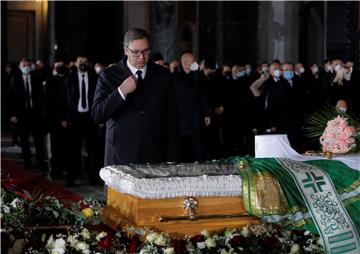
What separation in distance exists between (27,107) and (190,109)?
3.59 metres

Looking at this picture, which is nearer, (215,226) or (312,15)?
(215,226)

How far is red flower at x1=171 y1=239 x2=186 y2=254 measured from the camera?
4.34 meters

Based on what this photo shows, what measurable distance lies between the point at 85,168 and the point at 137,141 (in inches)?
339

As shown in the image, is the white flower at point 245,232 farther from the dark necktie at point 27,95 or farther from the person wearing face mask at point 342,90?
the dark necktie at point 27,95

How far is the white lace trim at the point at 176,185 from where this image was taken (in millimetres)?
4445

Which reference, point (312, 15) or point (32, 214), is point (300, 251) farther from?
point (312, 15)

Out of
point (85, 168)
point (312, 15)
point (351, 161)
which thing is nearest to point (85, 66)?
point (85, 168)

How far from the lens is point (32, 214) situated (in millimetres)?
4863

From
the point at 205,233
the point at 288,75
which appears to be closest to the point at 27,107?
the point at 288,75

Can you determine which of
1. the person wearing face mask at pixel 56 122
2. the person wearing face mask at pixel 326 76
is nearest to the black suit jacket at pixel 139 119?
the person wearing face mask at pixel 56 122

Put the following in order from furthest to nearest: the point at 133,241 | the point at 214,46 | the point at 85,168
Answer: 1. the point at 214,46
2. the point at 85,168
3. the point at 133,241

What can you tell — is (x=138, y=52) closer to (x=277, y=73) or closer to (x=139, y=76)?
(x=139, y=76)

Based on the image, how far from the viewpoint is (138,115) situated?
242 inches

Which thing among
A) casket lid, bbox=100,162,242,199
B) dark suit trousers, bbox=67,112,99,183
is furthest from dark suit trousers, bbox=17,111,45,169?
casket lid, bbox=100,162,242,199
